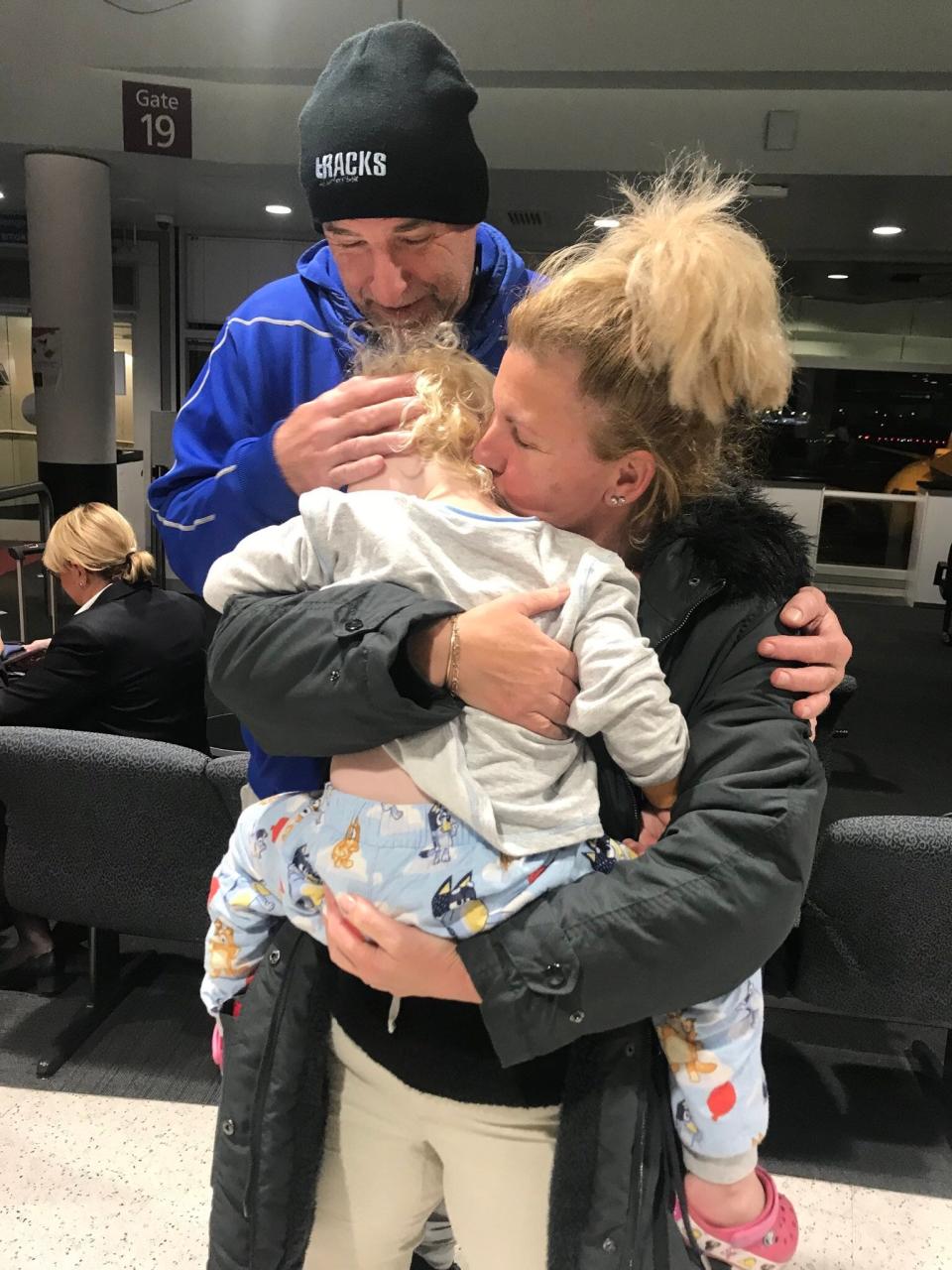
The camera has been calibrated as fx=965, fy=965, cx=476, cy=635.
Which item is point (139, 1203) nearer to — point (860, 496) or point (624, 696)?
point (624, 696)

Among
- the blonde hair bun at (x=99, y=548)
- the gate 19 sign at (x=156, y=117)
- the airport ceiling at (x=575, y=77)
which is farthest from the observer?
the gate 19 sign at (x=156, y=117)

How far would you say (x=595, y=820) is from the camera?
0.93 m

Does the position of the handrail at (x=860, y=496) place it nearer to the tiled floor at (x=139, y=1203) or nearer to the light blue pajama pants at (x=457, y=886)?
the tiled floor at (x=139, y=1203)

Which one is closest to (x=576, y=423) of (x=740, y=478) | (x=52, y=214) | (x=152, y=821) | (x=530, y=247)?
(x=740, y=478)

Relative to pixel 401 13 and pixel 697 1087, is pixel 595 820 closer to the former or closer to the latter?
pixel 697 1087

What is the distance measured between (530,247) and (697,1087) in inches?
356

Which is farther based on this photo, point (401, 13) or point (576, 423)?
point (401, 13)

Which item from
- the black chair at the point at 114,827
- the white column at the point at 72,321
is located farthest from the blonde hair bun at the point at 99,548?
the white column at the point at 72,321

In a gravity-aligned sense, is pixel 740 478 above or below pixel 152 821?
above

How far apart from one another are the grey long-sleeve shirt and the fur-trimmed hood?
40 millimetres

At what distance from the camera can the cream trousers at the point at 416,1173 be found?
0.99m

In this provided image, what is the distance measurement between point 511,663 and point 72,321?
6908mm

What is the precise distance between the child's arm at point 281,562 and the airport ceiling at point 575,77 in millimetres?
4683

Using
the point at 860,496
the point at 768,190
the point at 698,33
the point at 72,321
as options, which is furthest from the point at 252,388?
the point at 860,496
